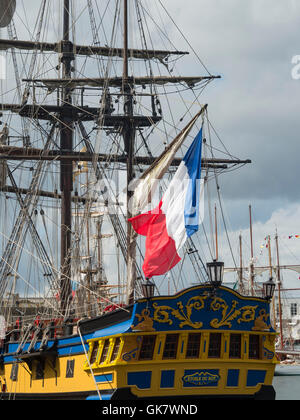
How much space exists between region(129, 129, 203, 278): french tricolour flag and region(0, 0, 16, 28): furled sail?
24.7 m

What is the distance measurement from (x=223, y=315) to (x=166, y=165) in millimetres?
5324

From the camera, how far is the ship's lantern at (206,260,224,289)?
23.7 meters

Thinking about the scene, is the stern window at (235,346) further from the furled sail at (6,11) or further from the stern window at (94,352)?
the furled sail at (6,11)

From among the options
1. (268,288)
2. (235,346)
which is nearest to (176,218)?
(268,288)

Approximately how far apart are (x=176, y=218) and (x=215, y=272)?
2.24 metres

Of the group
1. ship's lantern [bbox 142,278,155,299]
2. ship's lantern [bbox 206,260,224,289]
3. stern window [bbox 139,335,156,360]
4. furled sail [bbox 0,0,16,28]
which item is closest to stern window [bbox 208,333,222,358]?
ship's lantern [bbox 206,260,224,289]

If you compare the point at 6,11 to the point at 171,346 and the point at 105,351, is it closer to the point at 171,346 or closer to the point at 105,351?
the point at 105,351

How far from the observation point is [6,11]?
46.8m

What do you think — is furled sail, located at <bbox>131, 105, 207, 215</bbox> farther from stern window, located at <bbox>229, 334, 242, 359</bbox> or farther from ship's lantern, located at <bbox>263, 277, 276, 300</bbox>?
stern window, located at <bbox>229, 334, 242, 359</bbox>

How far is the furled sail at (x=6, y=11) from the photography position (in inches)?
1838

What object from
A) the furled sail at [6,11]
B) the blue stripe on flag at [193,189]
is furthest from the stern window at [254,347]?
the furled sail at [6,11]
